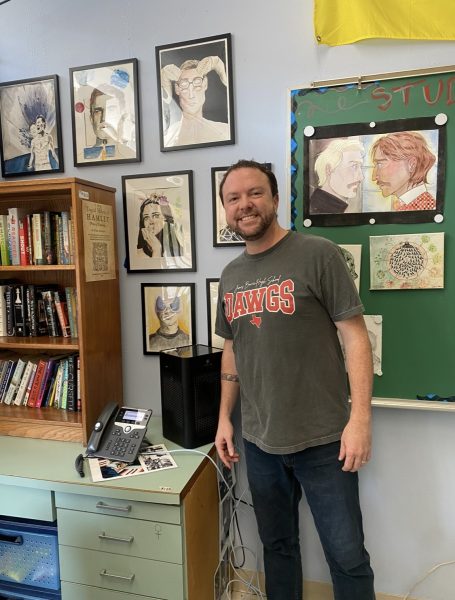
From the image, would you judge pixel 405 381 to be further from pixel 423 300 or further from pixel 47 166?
pixel 47 166

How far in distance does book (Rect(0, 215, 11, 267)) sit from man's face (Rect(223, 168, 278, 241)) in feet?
3.41

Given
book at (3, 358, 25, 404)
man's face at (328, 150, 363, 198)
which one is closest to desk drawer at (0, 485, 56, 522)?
book at (3, 358, 25, 404)

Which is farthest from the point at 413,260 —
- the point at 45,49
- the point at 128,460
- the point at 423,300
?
the point at 45,49

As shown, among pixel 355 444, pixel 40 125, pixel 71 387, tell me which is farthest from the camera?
pixel 40 125

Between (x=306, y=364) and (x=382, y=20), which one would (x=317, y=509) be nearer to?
(x=306, y=364)

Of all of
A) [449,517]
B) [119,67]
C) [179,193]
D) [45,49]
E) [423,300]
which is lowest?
[449,517]

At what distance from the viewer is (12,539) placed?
1491 mm

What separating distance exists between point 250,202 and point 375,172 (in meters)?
0.57

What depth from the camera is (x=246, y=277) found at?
4.52 ft

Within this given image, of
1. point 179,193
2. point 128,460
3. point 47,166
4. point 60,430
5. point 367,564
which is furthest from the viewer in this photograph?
point 47,166

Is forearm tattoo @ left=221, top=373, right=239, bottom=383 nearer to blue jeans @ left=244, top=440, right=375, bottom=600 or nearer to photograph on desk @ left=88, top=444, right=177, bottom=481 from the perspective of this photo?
blue jeans @ left=244, top=440, right=375, bottom=600

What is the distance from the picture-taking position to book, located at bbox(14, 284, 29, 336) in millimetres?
1824

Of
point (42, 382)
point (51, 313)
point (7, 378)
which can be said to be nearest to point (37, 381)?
point (42, 382)

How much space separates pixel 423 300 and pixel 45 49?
76.0 inches
